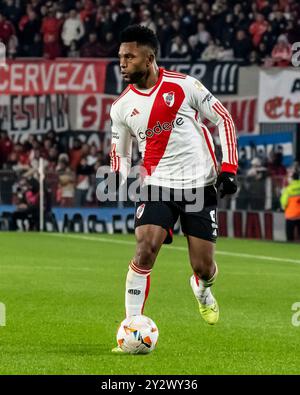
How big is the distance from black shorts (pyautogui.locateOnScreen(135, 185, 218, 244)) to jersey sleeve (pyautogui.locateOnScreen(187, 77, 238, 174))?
394 millimetres

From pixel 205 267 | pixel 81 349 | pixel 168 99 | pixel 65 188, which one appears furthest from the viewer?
pixel 65 188

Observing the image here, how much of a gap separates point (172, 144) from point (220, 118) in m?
0.42

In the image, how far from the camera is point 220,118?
9.64 metres

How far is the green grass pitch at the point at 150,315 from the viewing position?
28.1ft

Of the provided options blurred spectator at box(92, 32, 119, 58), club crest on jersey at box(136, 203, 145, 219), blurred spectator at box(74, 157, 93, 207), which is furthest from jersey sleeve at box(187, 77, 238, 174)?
blurred spectator at box(92, 32, 119, 58)

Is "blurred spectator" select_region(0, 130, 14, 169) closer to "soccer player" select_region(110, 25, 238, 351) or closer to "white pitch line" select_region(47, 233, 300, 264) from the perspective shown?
"white pitch line" select_region(47, 233, 300, 264)

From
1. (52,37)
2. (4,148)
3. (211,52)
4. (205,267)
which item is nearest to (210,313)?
(205,267)

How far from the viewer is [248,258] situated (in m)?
20.5

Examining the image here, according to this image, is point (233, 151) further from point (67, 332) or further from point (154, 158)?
point (67, 332)

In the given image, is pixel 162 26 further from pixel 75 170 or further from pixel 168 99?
pixel 168 99

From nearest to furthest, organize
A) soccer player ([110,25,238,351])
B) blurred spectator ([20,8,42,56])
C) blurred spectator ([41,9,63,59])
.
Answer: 1. soccer player ([110,25,238,351])
2. blurred spectator ([41,9,63,59])
3. blurred spectator ([20,8,42,56])

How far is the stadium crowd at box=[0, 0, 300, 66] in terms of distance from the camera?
31000mm

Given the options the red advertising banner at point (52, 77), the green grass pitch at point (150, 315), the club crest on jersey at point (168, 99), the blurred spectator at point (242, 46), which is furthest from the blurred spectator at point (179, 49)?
the club crest on jersey at point (168, 99)

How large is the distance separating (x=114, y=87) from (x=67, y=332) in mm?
18969
